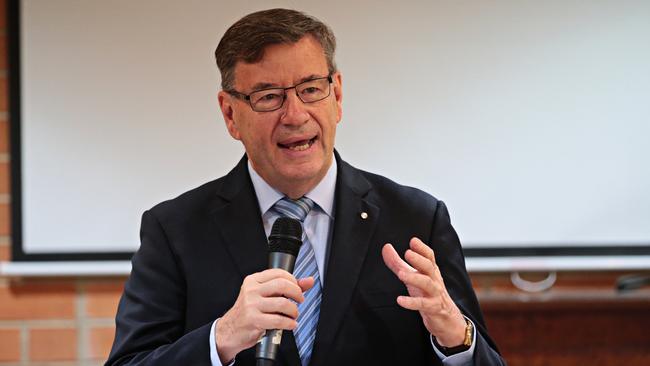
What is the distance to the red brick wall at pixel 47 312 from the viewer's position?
10.3 feet

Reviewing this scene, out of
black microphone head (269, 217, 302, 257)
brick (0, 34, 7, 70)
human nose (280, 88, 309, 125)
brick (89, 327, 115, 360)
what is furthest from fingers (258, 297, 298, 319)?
brick (0, 34, 7, 70)

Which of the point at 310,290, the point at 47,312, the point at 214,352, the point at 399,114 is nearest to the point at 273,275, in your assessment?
the point at 214,352

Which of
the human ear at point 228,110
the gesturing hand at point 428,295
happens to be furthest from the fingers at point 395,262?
the human ear at point 228,110

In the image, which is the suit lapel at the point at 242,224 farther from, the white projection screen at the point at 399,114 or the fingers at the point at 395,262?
the white projection screen at the point at 399,114

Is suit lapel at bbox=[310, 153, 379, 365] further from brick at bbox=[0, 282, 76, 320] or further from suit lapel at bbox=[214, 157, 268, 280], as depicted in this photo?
brick at bbox=[0, 282, 76, 320]

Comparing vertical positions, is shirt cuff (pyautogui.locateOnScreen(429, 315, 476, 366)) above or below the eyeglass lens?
below

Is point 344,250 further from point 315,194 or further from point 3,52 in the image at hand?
point 3,52

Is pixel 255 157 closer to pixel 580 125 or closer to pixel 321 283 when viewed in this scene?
pixel 321 283

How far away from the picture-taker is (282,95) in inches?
68.0

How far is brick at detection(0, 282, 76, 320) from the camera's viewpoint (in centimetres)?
314

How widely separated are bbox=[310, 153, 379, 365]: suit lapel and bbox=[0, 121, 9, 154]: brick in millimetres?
1741

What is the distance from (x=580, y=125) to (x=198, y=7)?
151cm

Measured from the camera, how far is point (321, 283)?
1.74m

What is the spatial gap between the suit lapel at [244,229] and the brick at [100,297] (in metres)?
1.45
